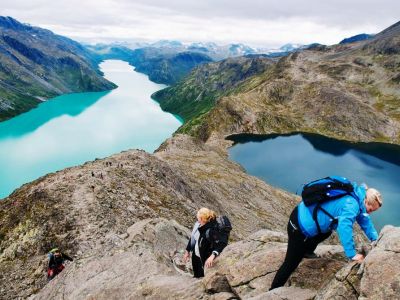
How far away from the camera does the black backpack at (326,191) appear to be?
1241 centimetres

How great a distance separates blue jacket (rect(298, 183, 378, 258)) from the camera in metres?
11.9

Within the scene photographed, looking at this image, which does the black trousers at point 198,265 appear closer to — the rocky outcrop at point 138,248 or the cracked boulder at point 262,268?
the cracked boulder at point 262,268

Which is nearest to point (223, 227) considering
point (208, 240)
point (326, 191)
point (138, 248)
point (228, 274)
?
point (208, 240)

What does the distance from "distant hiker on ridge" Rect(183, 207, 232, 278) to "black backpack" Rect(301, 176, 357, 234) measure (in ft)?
16.7

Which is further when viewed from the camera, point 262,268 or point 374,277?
point 262,268

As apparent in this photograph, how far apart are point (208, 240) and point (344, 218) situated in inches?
283

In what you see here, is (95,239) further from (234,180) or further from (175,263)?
(234,180)

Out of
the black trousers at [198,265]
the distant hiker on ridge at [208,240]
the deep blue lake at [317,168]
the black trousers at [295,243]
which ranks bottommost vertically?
the deep blue lake at [317,168]

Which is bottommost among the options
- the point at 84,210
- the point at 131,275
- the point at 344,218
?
the point at 84,210

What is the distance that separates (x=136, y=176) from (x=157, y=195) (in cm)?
428

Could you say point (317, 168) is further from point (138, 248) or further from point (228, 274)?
point (228, 274)

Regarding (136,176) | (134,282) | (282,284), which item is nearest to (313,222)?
(282,284)

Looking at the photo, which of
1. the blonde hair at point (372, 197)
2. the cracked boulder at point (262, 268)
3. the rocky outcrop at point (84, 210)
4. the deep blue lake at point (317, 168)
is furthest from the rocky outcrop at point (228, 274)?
the deep blue lake at point (317, 168)

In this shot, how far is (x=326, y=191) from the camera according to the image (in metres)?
12.6
